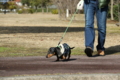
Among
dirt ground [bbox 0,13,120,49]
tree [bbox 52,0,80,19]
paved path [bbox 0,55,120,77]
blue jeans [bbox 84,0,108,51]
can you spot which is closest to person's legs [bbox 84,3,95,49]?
blue jeans [bbox 84,0,108,51]

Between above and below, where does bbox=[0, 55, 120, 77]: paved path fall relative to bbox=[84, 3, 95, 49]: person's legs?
below

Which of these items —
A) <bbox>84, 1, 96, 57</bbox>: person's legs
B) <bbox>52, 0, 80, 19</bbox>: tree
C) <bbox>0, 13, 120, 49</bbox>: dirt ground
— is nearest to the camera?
<bbox>84, 1, 96, 57</bbox>: person's legs

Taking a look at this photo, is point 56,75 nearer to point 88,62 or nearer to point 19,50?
point 88,62

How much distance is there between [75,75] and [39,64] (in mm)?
1689

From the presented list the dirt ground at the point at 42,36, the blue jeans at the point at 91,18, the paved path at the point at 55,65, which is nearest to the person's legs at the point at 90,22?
the blue jeans at the point at 91,18

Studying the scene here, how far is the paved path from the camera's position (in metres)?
6.77

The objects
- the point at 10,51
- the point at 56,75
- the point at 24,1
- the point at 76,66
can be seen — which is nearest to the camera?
the point at 56,75

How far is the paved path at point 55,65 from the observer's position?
22.2 ft

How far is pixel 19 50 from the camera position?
10625 mm

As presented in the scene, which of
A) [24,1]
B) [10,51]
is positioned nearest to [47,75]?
[10,51]

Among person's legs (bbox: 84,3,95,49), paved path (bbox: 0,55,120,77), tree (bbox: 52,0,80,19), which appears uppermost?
person's legs (bbox: 84,3,95,49)

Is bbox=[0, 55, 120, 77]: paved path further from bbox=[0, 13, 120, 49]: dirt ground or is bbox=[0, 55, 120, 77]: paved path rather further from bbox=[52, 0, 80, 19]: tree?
bbox=[52, 0, 80, 19]: tree

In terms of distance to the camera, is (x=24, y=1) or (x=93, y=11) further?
(x=24, y=1)

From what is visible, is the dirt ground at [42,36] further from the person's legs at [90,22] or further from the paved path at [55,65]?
the paved path at [55,65]
